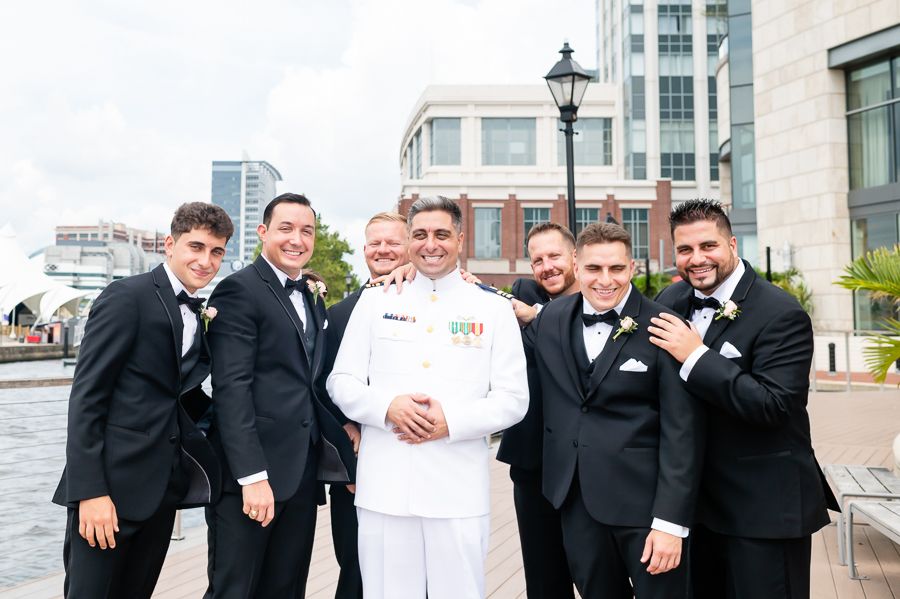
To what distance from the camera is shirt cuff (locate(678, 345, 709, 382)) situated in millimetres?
2830

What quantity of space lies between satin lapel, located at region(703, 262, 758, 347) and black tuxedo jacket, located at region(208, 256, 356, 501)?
2009mm

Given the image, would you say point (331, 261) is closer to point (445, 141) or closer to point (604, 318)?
point (445, 141)

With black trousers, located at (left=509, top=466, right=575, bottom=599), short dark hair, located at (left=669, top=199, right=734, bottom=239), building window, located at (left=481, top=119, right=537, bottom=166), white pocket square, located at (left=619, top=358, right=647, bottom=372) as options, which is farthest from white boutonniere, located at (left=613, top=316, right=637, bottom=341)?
building window, located at (left=481, top=119, right=537, bottom=166)

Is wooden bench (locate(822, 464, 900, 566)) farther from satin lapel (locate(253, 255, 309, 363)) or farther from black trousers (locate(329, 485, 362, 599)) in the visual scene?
satin lapel (locate(253, 255, 309, 363))

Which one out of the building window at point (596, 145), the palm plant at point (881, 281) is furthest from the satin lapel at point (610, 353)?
the building window at point (596, 145)

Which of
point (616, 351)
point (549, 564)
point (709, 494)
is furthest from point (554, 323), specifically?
point (549, 564)

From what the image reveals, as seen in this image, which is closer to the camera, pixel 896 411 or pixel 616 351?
pixel 616 351

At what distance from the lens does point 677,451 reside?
280 centimetres

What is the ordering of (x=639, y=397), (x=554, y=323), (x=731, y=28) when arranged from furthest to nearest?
(x=731, y=28) → (x=554, y=323) → (x=639, y=397)

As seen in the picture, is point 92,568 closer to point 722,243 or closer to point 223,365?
point 223,365

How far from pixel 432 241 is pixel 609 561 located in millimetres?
1782

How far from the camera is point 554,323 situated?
3.35 meters

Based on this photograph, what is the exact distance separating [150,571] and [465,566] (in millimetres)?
1527

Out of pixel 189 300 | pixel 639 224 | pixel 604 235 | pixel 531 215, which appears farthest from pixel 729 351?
pixel 639 224
